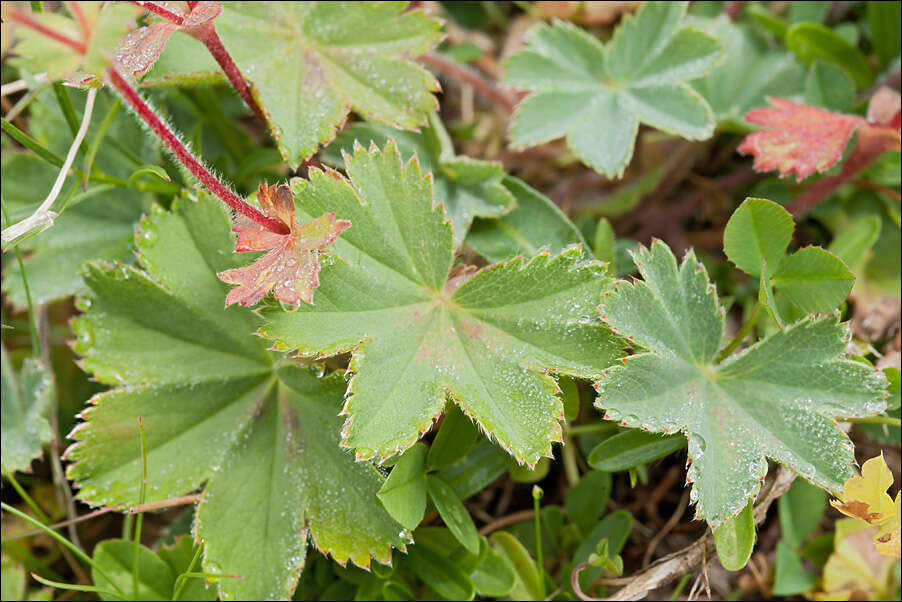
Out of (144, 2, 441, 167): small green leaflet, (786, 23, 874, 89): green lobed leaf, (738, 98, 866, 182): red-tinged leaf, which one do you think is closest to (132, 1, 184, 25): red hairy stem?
(144, 2, 441, 167): small green leaflet

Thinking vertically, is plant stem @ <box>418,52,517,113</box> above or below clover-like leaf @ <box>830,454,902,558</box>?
above

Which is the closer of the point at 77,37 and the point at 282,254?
the point at 77,37

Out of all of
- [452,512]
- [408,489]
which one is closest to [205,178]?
[408,489]

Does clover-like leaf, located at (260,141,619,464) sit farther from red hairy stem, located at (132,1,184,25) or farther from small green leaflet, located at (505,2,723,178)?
small green leaflet, located at (505,2,723,178)

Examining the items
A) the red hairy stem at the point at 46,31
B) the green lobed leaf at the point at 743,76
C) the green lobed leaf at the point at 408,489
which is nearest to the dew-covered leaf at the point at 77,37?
the red hairy stem at the point at 46,31

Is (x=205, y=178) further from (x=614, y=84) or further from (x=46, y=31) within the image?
(x=614, y=84)
